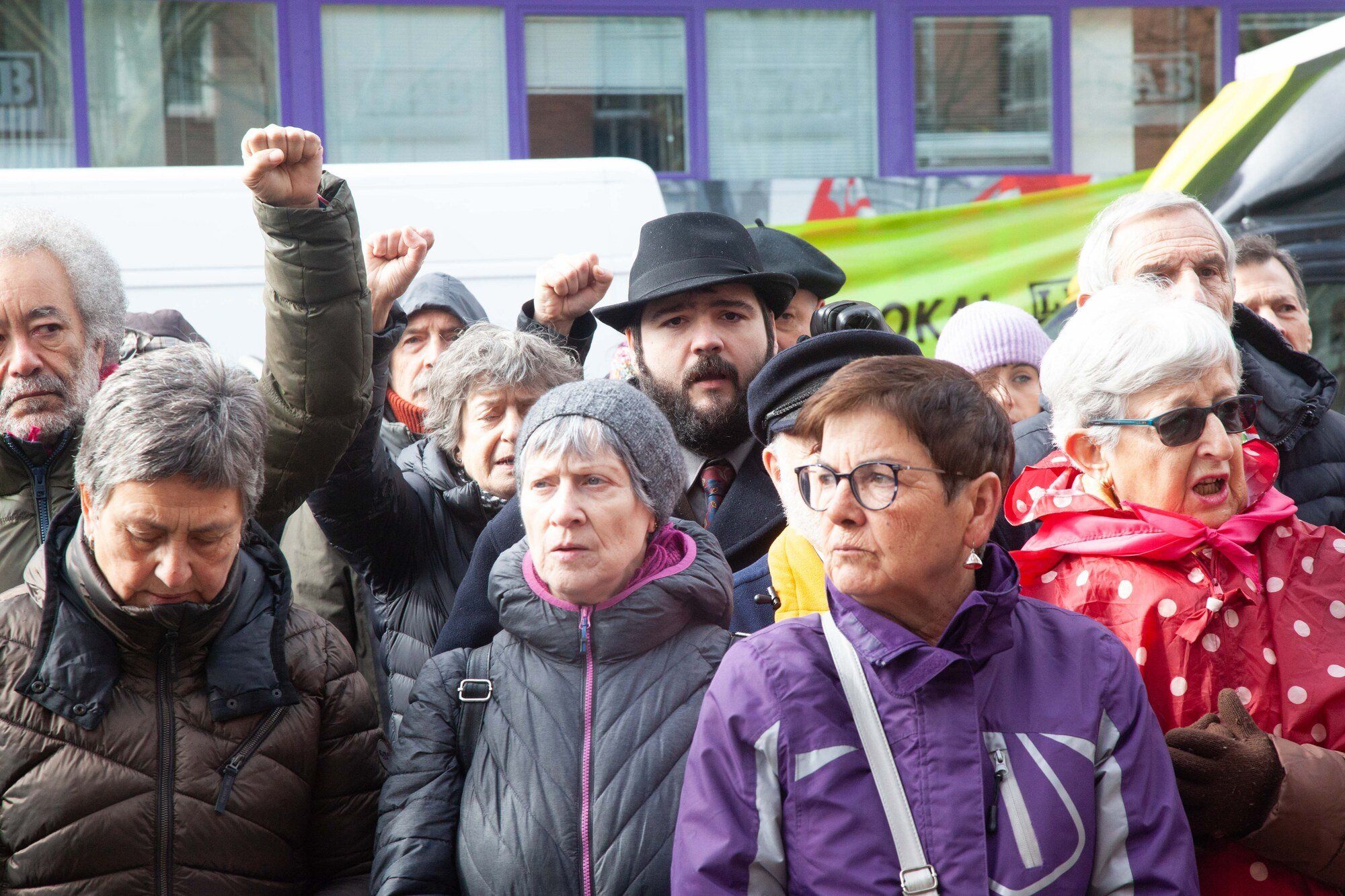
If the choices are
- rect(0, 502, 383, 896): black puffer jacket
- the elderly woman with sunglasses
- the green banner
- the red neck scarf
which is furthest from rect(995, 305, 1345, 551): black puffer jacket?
the green banner

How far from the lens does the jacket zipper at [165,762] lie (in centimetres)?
225

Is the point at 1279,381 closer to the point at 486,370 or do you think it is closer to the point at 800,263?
Result: the point at 800,263

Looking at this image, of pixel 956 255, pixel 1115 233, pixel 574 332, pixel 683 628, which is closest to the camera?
pixel 683 628

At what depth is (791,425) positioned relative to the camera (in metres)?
2.49

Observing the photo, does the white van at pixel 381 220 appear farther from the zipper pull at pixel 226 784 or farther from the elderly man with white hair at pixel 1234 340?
the zipper pull at pixel 226 784

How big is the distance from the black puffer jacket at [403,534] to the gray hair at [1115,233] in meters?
1.52

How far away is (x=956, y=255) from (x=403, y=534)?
4710 millimetres

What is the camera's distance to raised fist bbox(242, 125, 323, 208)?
2.48m

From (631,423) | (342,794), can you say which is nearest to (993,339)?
(631,423)

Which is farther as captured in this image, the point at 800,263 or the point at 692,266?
the point at 800,263

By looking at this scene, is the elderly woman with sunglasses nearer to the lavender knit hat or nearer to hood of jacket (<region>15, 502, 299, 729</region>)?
hood of jacket (<region>15, 502, 299, 729</region>)

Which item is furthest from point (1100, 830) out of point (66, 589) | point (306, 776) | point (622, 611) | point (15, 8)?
point (15, 8)

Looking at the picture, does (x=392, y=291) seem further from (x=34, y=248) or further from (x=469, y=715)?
(x=469, y=715)

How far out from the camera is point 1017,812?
194cm
